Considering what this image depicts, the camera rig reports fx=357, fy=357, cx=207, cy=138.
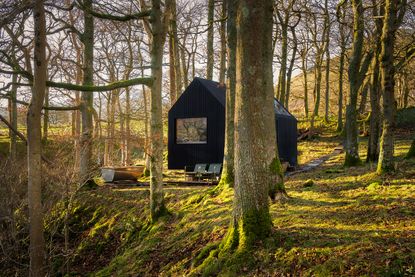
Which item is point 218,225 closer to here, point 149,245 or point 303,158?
point 149,245

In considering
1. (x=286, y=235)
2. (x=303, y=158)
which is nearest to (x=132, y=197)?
(x=286, y=235)

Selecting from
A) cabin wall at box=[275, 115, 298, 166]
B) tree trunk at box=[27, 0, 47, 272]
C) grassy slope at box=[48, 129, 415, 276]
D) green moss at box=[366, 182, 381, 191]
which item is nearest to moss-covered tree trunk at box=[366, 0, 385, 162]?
grassy slope at box=[48, 129, 415, 276]

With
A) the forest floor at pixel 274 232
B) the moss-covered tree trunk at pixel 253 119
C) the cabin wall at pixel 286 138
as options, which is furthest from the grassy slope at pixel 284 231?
the cabin wall at pixel 286 138

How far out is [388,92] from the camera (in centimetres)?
929

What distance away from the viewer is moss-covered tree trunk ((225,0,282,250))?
5434 mm

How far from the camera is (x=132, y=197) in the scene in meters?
12.7

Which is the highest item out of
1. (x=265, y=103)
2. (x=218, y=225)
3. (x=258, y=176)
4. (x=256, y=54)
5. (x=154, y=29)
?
(x=154, y=29)

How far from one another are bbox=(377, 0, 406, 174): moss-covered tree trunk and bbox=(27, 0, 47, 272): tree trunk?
27.0 feet

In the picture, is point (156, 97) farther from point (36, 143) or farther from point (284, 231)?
point (284, 231)

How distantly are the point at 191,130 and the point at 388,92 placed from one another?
1001cm

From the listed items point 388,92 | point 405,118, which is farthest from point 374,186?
point 405,118

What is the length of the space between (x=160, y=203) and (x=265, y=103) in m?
5.19

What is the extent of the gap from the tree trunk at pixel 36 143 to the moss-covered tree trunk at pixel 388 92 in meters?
8.24

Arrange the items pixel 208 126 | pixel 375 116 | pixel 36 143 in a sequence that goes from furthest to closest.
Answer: pixel 208 126
pixel 375 116
pixel 36 143
